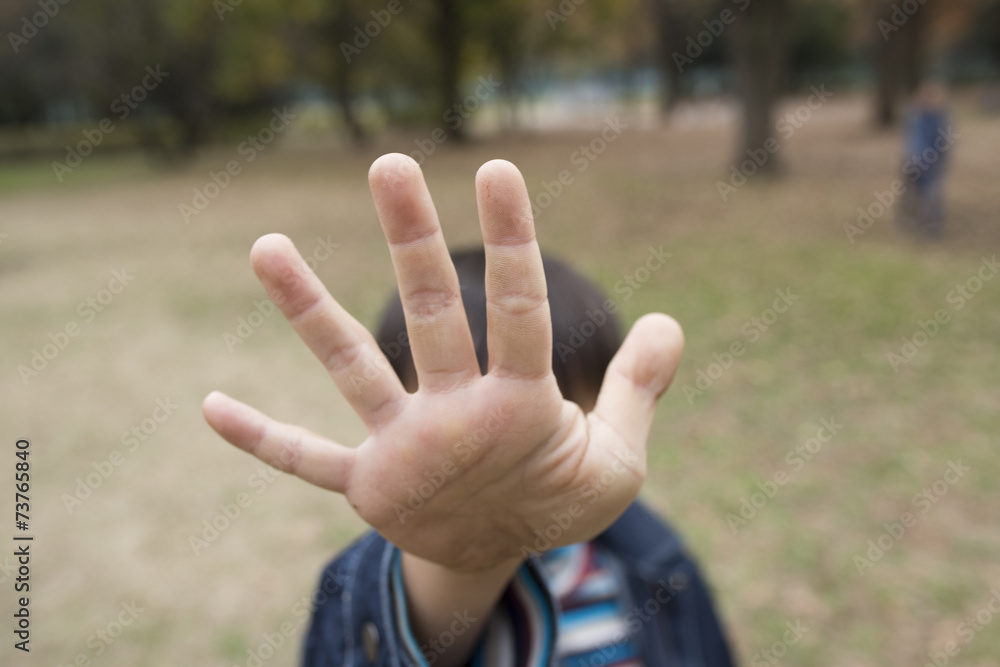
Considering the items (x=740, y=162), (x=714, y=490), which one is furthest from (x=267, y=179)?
(x=714, y=490)

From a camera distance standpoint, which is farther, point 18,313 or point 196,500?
point 18,313

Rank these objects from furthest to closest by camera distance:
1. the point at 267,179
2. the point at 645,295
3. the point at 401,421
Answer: the point at 267,179, the point at 645,295, the point at 401,421

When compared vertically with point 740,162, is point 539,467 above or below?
above

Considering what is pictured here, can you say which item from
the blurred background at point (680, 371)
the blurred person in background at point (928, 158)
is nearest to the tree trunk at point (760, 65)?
the blurred background at point (680, 371)

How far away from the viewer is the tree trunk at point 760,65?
10.7 metres

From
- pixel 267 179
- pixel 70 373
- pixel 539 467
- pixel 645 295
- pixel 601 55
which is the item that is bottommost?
pixel 601 55

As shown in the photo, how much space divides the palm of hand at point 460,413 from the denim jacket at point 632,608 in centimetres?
18

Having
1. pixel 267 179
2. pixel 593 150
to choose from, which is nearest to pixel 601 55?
pixel 593 150

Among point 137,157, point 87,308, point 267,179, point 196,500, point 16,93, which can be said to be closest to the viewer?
point 196,500

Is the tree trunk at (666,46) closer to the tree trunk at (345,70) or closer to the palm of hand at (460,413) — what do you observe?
the tree trunk at (345,70)

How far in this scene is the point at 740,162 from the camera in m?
11.9

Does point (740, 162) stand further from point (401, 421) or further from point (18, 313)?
point (401, 421)

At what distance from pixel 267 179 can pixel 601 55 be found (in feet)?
98.0

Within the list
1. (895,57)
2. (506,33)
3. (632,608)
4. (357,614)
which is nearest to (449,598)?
(357,614)
